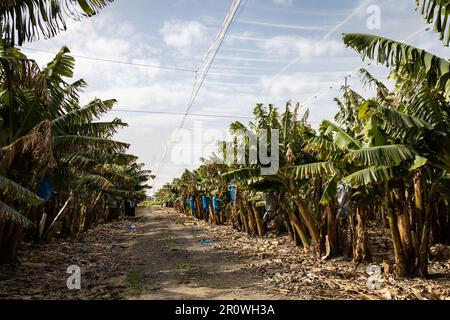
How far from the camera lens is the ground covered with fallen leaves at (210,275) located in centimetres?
693

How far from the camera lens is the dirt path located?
275 inches

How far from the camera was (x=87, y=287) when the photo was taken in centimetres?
767

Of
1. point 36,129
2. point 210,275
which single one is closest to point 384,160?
point 210,275

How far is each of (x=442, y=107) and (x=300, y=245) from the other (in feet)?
23.3

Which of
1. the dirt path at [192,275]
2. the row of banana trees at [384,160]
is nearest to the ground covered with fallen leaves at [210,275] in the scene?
the dirt path at [192,275]

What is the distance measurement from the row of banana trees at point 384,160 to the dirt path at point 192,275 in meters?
2.56

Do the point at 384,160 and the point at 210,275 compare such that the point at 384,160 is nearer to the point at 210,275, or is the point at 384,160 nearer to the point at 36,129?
the point at 210,275

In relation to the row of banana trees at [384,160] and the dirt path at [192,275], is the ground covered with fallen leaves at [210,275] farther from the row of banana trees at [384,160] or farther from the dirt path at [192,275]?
the row of banana trees at [384,160]

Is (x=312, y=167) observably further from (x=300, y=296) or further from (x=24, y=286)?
(x=24, y=286)

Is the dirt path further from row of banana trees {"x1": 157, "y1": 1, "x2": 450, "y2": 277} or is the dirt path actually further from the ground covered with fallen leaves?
row of banana trees {"x1": 157, "y1": 1, "x2": 450, "y2": 277}

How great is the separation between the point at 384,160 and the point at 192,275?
493 centimetres

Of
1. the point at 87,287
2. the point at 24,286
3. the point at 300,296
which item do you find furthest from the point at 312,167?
the point at 24,286

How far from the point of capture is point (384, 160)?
6.79 meters

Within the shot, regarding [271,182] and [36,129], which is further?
[271,182]
